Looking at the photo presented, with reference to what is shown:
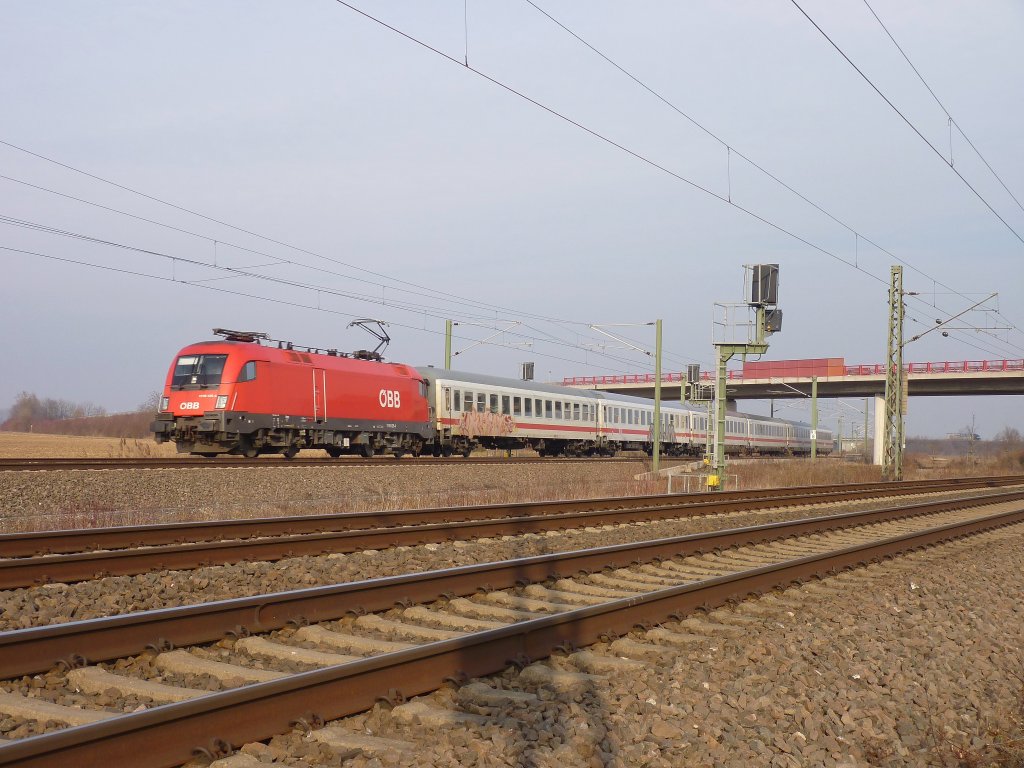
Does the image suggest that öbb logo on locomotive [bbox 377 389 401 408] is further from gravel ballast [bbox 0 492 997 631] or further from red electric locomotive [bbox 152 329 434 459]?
gravel ballast [bbox 0 492 997 631]

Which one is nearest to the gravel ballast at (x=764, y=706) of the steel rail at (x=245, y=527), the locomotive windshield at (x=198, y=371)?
the steel rail at (x=245, y=527)

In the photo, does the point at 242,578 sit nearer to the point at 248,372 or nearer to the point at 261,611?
the point at 261,611

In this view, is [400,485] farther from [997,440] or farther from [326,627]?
[997,440]

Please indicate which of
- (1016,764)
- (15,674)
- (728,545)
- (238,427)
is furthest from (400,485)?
(1016,764)

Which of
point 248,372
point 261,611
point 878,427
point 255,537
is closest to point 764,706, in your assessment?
point 261,611

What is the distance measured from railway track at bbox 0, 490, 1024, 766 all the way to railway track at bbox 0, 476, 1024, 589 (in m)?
2.83

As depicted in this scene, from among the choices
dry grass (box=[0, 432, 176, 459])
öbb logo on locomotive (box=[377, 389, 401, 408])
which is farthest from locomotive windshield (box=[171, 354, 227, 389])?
öbb logo on locomotive (box=[377, 389, 401, 408])

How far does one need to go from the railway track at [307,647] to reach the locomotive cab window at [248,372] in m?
15.2

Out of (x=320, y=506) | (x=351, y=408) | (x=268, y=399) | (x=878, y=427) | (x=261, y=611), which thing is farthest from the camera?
(x=878, y=427)

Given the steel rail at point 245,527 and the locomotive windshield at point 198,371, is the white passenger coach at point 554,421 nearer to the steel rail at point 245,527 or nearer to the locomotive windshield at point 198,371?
the locomotive windshield at point 198,371

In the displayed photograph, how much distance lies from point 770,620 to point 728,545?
16.0 feet

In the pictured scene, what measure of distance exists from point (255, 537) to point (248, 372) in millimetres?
11814

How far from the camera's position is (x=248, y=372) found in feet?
78.3

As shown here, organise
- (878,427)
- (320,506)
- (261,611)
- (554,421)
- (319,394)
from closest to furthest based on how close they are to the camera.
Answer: (261,611) → (320,506) → (319,394) → (554,421) → (878,427)
